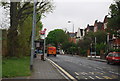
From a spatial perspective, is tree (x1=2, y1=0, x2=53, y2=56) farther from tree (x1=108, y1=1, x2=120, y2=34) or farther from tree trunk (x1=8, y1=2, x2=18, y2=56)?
tree (x1=108, y1=1, x2=120, y2=34)

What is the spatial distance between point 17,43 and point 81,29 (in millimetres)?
77726

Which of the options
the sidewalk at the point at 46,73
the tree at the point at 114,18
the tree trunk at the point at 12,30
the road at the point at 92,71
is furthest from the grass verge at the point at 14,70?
the tree at the point at 114,18

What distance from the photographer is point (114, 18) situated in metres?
30.1

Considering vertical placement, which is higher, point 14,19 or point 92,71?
point 14,19

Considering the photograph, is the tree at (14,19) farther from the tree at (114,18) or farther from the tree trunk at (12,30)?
the tree at (114,18)

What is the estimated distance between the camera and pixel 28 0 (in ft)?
108

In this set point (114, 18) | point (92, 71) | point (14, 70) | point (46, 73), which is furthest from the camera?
point (114, 18)

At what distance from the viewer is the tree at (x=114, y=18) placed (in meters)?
29.5

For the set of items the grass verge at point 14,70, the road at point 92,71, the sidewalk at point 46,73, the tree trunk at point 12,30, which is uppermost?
the tree trunk at point 12,30

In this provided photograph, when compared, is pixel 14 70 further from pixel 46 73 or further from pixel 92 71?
pixel 92 71

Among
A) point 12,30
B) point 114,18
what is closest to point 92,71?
point 114,18

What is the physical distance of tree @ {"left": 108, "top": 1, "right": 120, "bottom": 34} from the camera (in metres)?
29.5

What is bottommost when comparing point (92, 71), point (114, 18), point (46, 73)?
point (92, 71)

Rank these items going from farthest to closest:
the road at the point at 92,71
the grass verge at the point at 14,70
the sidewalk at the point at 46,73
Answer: the road at the point at 92,71, the sidewalk at the point at 46,73, the grass verge at the point at 14,70
